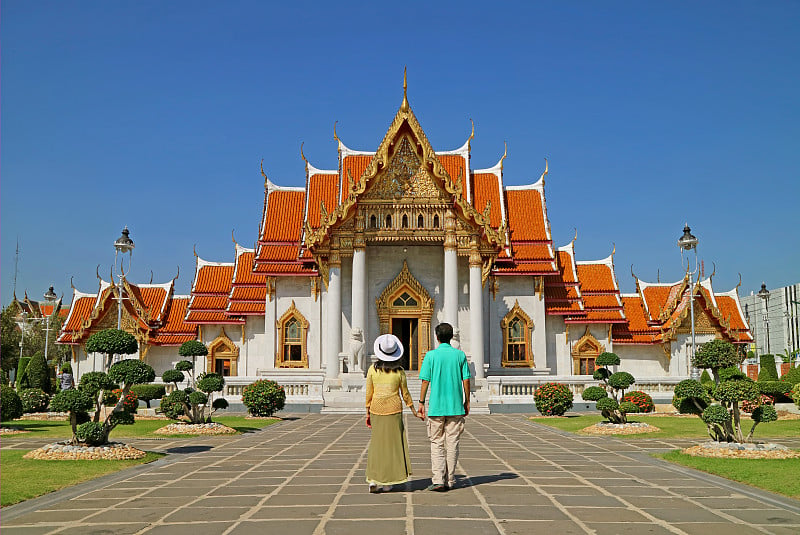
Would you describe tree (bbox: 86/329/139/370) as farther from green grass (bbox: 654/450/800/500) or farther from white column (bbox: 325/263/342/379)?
white column (bbox: 325/263/342/379)

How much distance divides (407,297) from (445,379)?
20408mm

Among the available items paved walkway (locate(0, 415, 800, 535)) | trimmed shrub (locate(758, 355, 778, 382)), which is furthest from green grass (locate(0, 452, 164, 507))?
trimmed shrub (locate(758, 355, 778, 382))

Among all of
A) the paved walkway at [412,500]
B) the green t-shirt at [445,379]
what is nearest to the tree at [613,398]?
the paved walkway at [412,500]

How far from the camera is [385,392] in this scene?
838 cm

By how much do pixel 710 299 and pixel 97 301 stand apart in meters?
28.2

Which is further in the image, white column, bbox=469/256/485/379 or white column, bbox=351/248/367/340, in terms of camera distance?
white column, bbox=351/248/367/340

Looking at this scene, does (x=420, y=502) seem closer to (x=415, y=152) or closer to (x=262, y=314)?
(x=415, y=152)

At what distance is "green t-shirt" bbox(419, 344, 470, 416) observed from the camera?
27.0 ft

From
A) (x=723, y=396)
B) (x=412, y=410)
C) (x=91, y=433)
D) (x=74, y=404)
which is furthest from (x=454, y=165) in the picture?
(x=412, y=410)

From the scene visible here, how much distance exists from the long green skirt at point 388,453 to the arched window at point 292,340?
22298 millimetres

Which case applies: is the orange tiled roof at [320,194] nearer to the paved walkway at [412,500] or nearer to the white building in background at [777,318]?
the paved walkway at [412,500]

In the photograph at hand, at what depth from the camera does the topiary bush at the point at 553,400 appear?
67.3 ft

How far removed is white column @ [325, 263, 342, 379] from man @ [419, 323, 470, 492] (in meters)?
18.6

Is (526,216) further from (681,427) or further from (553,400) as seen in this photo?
(681,427)
